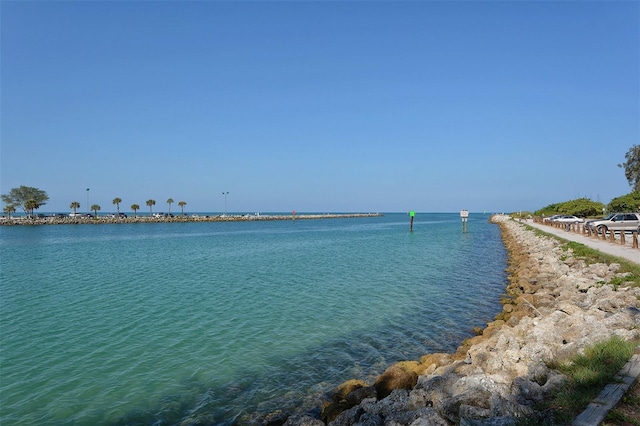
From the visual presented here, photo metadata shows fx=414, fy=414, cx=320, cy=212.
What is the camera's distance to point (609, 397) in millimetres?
5438

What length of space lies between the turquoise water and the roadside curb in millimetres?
5731

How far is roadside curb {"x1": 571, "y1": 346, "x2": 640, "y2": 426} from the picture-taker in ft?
16.5

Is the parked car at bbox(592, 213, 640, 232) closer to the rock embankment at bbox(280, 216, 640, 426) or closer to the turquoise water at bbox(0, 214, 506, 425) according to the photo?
A: the turquoise water at bbox(0, 214, 506, 425)

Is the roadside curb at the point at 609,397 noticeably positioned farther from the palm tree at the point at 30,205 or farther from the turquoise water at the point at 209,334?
the palm tree at the point at 30,205

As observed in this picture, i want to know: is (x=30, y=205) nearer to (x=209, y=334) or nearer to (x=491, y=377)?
(x=209, y=334)

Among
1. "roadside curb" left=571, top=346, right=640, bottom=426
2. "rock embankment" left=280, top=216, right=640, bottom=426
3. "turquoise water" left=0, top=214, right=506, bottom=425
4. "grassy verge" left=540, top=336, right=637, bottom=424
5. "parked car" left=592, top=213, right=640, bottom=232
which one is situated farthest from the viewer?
"parked car" left=592, top=213, right=640, bottom=232

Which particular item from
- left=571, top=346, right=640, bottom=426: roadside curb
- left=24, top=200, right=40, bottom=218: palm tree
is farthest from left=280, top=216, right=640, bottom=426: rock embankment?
left=24, top=200, right=40, bottom=218: palm tree

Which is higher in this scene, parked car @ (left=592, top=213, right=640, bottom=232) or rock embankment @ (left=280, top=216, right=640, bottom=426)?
parked car @ (left=592, top=213, right=640, bottom=232)

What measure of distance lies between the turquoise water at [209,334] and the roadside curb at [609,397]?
573 cm

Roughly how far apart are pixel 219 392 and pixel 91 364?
4302 mm

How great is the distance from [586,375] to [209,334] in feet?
36.9

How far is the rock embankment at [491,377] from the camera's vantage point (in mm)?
6410

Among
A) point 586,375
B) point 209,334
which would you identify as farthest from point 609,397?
point 209,334

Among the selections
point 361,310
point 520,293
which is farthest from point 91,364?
point 520,293
